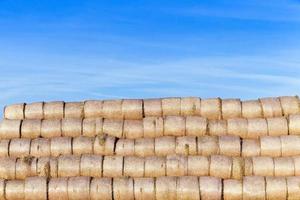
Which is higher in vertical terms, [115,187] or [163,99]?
[163,99]

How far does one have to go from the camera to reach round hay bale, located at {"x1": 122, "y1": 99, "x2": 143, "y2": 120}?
14.2 meters

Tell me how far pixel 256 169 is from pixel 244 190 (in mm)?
631

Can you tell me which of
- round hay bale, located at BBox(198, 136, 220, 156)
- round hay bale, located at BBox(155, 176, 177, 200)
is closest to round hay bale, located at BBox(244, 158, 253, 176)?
round hay bale, located at BBox(198, 136, 220, 156)

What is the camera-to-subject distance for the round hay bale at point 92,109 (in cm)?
1430

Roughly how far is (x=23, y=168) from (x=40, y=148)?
597 mm

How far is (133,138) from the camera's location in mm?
13844

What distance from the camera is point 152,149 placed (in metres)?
13.5

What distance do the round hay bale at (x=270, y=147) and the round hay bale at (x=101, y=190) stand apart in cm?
345

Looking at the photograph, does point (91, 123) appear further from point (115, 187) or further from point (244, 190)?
point (244, 190)

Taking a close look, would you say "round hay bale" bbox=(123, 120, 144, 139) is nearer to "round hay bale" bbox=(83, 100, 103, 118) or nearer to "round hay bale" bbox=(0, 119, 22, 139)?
"round hay bale" bbox=(83, 100, 103, 118)

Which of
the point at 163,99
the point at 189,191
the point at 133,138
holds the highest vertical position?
the point at 163,99

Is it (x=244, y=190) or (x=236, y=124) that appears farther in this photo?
(x=236, y=124)

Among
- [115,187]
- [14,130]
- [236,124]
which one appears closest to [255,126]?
[236,124]

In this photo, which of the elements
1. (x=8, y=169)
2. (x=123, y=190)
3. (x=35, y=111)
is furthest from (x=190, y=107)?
(x=8, y=169)
